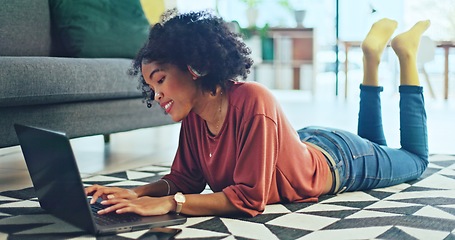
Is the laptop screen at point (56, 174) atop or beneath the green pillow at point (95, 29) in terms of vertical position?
beneath

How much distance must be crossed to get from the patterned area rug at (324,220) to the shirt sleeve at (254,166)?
0.18 ft

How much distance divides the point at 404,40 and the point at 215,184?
36.7 inches

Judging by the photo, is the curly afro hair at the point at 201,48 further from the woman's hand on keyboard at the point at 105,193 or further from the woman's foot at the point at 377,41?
the woman's foot at the point at 377,41

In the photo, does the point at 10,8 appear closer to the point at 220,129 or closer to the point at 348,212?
the point at 220,129

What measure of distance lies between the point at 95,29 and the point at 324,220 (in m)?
1.91

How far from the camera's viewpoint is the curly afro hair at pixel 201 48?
5.80 ft

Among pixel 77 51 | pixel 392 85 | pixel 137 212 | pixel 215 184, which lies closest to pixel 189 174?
pixel 215 184

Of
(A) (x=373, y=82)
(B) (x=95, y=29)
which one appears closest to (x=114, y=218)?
(A) (x=373, y=82)

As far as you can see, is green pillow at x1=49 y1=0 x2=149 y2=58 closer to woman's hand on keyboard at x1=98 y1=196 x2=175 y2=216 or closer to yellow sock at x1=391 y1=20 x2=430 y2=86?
yellow sock at x1=391 y1=20 x2=430 y2=86

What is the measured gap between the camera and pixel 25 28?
3.11 meters

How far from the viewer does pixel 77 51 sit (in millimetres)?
3273

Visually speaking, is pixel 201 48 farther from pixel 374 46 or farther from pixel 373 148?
pixel 374 46

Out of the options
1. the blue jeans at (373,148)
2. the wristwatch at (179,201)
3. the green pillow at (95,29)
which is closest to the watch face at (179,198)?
the wristwatch at (179,201)

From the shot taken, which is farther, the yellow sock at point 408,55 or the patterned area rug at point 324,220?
the yellow sock at point 408,55
